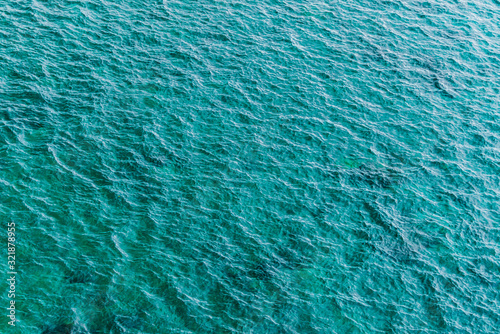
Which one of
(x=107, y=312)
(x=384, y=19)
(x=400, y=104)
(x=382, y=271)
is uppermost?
(x=384, y=19)

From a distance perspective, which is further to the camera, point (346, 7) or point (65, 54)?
point (346, 7)

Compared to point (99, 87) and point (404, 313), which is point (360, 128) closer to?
point (404, 313)

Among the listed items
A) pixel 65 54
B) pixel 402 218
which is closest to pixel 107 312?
pixel 402 218

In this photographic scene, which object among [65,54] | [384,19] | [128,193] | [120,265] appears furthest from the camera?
[384,19]

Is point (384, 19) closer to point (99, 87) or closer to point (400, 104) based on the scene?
point (400, 104)

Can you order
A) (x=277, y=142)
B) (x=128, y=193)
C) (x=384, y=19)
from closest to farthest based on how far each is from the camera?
(x=128, y=193), (x=277, y=142), (x=384, y=19)

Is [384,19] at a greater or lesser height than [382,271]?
greater
